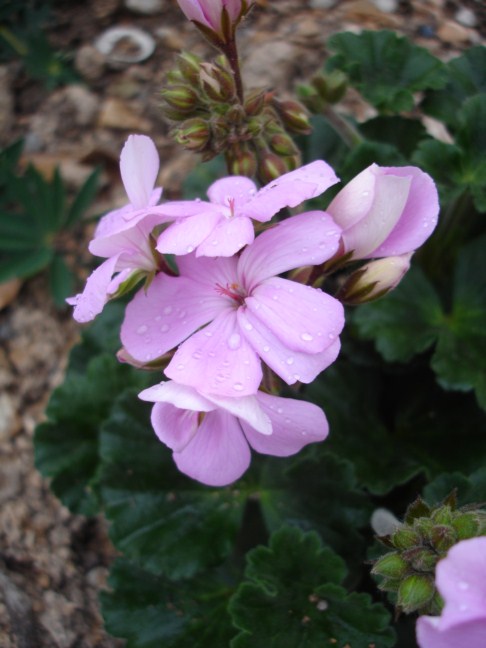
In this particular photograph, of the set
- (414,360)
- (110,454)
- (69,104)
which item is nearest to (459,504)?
(414,360)

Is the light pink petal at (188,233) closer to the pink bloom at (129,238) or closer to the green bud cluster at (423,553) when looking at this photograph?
the pink bloom at (129,238)

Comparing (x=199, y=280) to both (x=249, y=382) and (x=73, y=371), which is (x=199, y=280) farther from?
(x=73, y=371)

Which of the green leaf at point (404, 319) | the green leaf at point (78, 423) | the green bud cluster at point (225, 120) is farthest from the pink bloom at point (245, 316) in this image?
the green leaf at point (78, 423)

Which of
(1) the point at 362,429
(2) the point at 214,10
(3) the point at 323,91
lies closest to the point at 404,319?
(1) the point at 362,429

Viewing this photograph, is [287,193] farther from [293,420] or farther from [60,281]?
[60,281]

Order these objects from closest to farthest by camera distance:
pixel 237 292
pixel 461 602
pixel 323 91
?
pixel 461 602 < pixel 237 292 < pixel 323 91

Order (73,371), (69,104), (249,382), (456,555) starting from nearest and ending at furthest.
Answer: (456,555) < (249,382) < (73,371) < (69,104)

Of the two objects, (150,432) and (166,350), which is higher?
(166,350)
